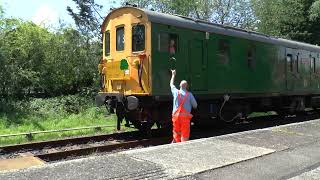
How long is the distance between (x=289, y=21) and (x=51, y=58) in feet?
55.3

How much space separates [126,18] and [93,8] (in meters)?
16.7

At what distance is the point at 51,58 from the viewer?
83.0ft

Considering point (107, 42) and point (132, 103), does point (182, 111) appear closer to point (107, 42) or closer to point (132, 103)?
point (132, 103)

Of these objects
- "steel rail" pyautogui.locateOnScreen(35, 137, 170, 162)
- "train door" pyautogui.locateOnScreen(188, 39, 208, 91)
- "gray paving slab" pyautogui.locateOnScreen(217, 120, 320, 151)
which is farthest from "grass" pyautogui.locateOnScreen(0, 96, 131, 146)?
"gray paving slab" pyautogui.locateOnScreen(217, 120, 320, 151)

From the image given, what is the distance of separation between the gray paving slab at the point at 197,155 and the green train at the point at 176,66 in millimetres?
3072

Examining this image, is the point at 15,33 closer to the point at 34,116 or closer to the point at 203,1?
the point at 34,116

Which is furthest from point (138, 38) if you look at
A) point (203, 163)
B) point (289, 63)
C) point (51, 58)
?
point (51, 58)

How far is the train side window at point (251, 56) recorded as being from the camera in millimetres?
15286

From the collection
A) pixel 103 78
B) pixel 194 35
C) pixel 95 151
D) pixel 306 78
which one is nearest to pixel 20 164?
pixel 95 151

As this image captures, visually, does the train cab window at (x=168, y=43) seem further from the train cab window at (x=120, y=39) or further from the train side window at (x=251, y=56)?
the train side window at (x=251, y=56)

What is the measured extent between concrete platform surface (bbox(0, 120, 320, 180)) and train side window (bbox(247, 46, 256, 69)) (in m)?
5.70

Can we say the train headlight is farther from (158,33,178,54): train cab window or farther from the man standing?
(158,33,178,54): train cab window

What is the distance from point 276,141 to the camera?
32.7ft

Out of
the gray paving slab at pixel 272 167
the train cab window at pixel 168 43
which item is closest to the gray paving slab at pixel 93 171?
the gray paving slab at pixel 272 167
